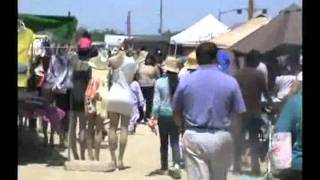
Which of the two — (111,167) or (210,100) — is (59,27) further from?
(210,100)

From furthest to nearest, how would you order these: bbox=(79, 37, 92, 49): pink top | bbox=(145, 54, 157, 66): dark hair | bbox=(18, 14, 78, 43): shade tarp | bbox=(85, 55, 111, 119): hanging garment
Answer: bbox=(145, 54, 157, 66): dark hair < bbox=(18, 14, 78, 43): shade tarp < bbox=(79, 37, 92, 49): pink top < bbox=(85, 55, 111, 119): hanging garment

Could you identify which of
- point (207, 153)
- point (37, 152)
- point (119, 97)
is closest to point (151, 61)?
point (37, 152)

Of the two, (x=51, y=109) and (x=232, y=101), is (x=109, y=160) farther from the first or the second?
(x=232, y=101)

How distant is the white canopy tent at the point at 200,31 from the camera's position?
21.4m

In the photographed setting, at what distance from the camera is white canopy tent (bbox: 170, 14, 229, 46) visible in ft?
70.2

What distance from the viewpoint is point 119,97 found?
8.64 meters

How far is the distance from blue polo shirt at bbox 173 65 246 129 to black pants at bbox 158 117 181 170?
9.87 ft

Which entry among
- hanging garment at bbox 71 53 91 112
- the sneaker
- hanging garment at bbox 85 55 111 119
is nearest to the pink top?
hanging garment at bbox 71 53 91 112

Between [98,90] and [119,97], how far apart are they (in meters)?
0.31

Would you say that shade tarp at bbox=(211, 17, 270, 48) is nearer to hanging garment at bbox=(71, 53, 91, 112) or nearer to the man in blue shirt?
hanging garment at bbox=(71, 53, 91, 112)

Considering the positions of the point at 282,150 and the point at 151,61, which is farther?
the point at 151,61
